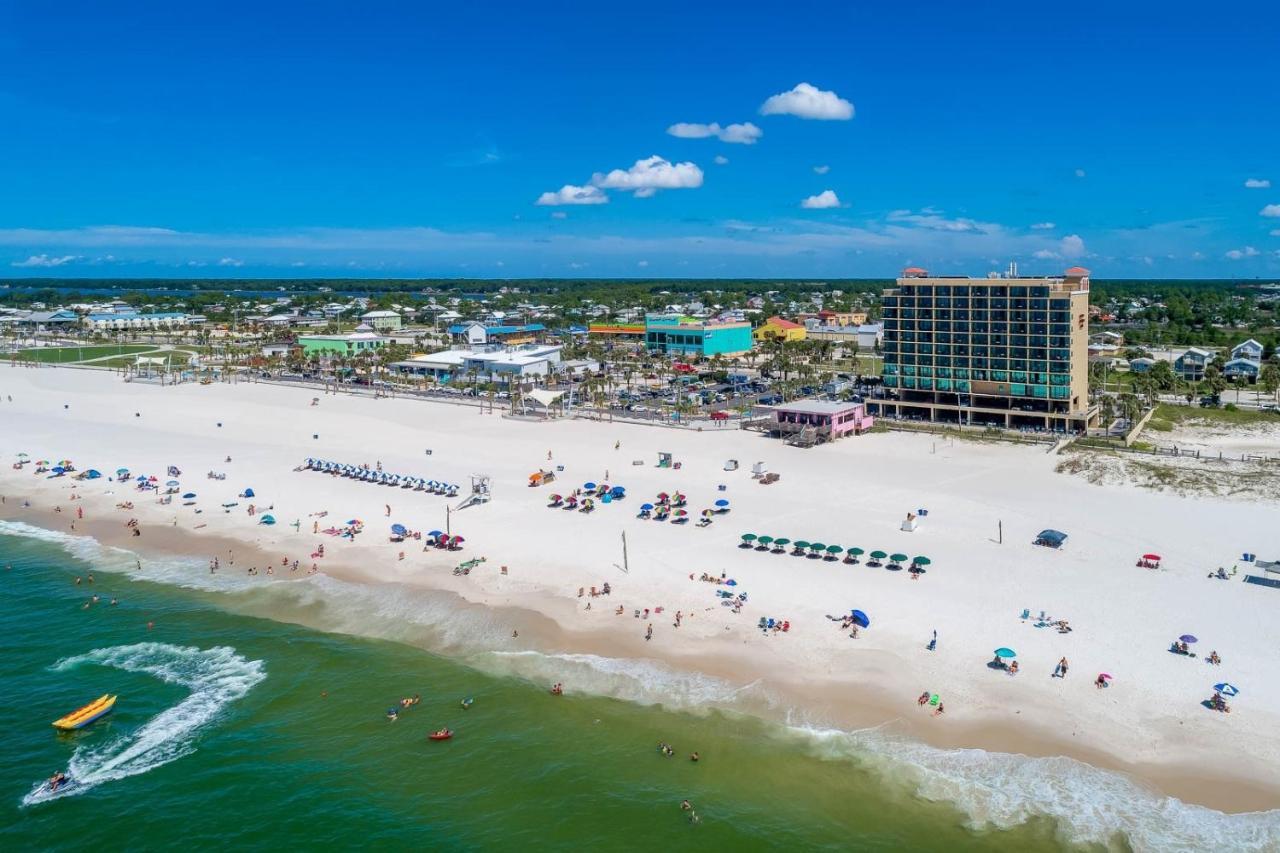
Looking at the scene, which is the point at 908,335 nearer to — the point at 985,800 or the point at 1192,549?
the point at 1192,549

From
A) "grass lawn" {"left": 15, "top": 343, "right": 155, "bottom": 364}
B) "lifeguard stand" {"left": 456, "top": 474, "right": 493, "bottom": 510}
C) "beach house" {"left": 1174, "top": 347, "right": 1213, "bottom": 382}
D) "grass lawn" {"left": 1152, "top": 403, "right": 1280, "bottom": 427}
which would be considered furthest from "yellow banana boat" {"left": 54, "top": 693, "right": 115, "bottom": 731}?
"grass lawn" {"left": 15, "top": 343, "right": 155, "bottom": 364}

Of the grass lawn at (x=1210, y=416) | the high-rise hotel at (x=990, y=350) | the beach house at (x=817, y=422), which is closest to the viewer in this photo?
the beach house at (x=817, y=422)

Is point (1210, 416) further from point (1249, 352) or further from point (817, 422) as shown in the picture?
point (817, 422)

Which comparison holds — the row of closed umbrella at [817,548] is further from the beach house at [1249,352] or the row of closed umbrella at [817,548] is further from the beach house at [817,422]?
the beach house at [1249,352]

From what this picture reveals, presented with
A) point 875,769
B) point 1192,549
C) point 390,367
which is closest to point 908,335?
point 1192,549

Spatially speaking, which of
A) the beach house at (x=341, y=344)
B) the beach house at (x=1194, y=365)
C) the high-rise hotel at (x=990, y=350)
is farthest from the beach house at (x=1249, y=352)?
the beach house at (x=341, y=344)
